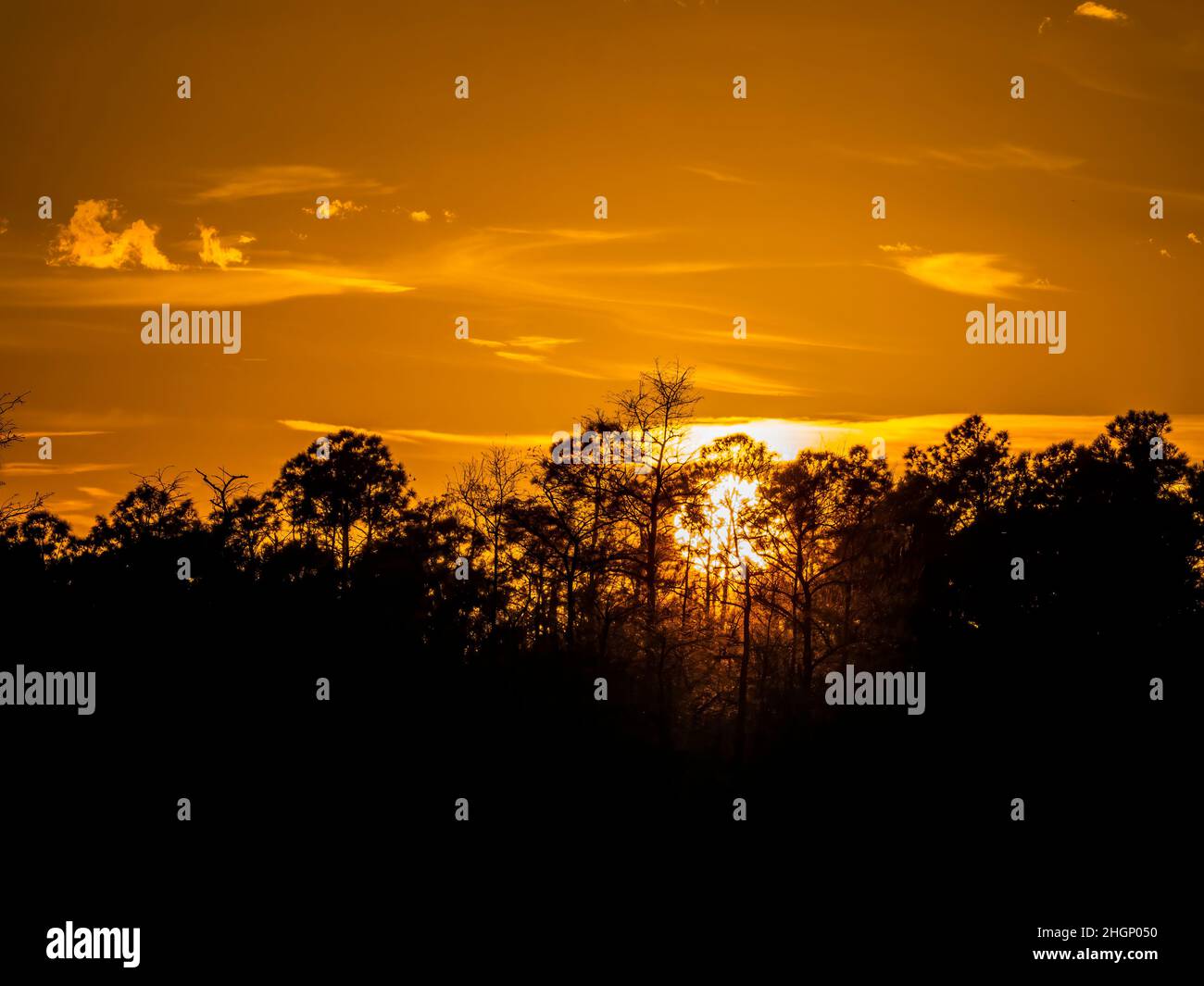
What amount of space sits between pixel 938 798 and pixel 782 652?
8.68 metres

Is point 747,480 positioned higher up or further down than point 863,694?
higher up

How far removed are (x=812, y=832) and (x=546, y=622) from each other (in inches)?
614

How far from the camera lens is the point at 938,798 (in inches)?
Answer: 2184

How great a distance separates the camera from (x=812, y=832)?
5100 centimetres
